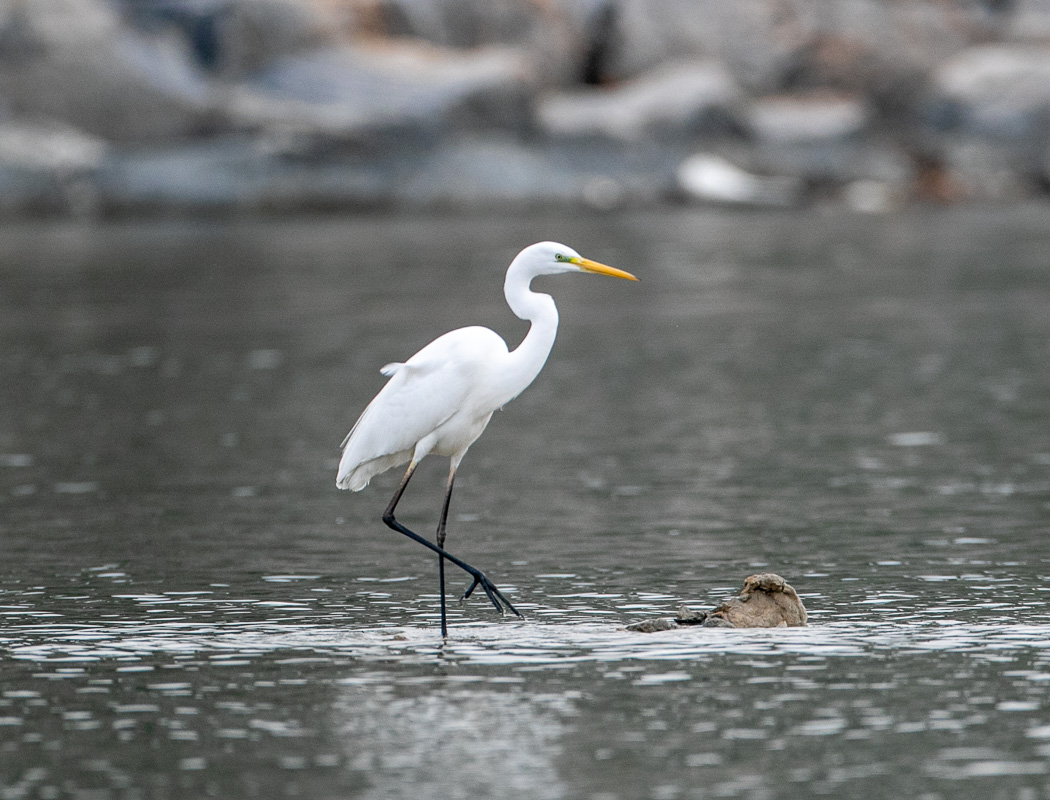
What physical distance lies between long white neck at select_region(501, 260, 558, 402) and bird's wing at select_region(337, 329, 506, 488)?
241mm

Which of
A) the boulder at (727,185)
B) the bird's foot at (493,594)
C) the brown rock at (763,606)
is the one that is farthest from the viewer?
the boulder at (727,185)

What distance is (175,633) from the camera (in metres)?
11.4

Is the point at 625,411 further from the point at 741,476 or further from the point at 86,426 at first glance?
the point at 86,426

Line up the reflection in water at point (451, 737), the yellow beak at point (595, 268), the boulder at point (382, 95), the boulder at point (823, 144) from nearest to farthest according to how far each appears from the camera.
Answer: the reflection in water at point (451, 737) → the yellow beak at point (595, 268) → the boulder at point (382, 95) → the boulder at point (823, 144)

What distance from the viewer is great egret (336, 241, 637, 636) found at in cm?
1176

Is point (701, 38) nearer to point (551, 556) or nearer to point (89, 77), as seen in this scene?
point (89, 77)

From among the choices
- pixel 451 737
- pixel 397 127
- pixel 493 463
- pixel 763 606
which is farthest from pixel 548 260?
pixel 397 127

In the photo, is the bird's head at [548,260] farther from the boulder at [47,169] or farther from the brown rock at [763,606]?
the boulder at [47,169]

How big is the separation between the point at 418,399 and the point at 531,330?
805mm

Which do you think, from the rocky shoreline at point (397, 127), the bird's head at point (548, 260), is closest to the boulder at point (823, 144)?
the rocky shoreline at point (397, 127)

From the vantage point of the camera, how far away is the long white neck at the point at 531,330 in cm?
1175

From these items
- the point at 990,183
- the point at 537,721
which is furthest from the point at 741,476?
the point at 990,183

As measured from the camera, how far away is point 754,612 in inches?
431

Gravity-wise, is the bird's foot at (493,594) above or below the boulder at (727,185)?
below
